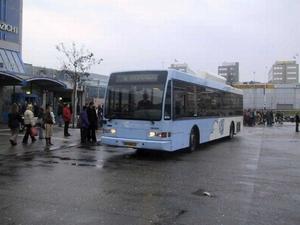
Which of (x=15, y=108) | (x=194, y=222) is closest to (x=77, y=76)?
(x=15, y=108)

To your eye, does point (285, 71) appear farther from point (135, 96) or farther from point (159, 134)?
point (159, 134)

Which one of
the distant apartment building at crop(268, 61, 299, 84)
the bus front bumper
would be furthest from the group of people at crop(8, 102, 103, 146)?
the distant apartment building at crop(268, 61, 299, 84)

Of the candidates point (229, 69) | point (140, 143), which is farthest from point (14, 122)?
point (229, 69)

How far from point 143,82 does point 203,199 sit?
5415 millimetres

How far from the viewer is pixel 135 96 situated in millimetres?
10688

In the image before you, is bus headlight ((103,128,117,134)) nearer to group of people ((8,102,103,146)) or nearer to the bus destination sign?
the bus destination sign

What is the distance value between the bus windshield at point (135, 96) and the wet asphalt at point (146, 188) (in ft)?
4.92

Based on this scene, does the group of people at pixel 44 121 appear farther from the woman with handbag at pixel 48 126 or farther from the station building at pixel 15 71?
the station building at pixel 15 71

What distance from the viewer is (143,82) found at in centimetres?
1075

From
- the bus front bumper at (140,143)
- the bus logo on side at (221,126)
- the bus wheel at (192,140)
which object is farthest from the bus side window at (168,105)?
the bus logo on side at (221,126)

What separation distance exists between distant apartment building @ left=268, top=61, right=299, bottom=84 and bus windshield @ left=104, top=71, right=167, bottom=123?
407 ft

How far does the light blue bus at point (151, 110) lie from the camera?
10320 millimetres

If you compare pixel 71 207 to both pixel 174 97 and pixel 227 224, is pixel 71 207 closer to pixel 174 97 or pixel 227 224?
pixel 227 224

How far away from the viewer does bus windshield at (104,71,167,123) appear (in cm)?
1040
